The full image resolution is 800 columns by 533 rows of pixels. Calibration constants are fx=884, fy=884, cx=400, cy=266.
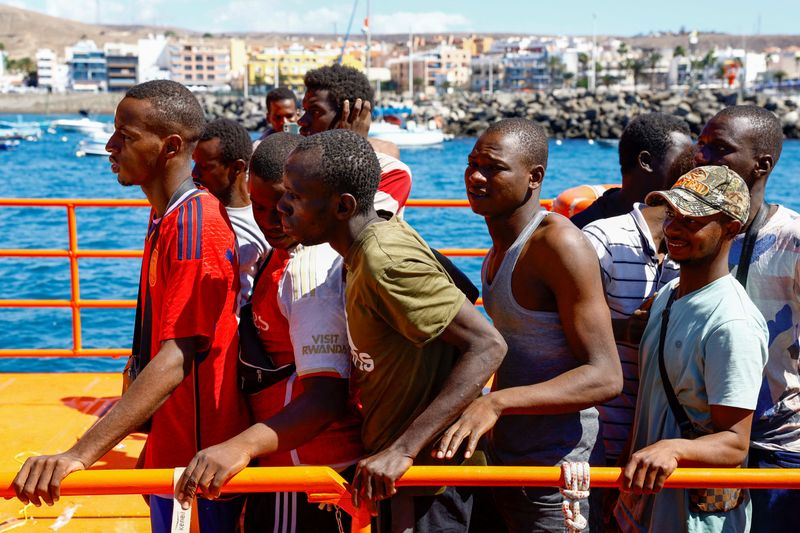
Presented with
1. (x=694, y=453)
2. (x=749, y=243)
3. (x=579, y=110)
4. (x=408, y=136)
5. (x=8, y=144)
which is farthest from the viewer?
(x=579, y=110)

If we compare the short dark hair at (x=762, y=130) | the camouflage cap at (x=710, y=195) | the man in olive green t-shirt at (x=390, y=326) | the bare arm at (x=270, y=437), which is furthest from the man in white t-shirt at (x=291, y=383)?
the short dark hair at (x=762, y=130)

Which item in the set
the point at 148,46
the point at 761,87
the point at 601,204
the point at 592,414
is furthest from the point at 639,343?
the point at 148,46

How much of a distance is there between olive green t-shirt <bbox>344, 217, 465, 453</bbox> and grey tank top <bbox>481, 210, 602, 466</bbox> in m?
0.30

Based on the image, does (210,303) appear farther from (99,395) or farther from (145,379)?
(99,395)

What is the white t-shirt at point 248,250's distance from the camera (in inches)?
131

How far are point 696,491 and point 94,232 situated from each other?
26.2 meters

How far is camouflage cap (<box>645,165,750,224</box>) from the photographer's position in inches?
104

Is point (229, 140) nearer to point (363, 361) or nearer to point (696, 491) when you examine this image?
point (363, 361)

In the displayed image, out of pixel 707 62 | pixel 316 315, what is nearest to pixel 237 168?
pixel 316 315

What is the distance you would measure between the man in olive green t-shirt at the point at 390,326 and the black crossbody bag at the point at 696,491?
607mm

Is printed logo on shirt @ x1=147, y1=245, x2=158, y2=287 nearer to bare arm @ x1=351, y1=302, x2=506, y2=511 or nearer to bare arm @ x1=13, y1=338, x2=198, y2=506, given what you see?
bare arm @ x1=13, y1=338, x2=198, y2=506

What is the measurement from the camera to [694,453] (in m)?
2.40

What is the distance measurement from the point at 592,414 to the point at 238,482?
1124mm

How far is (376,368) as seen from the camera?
245 centimetres
